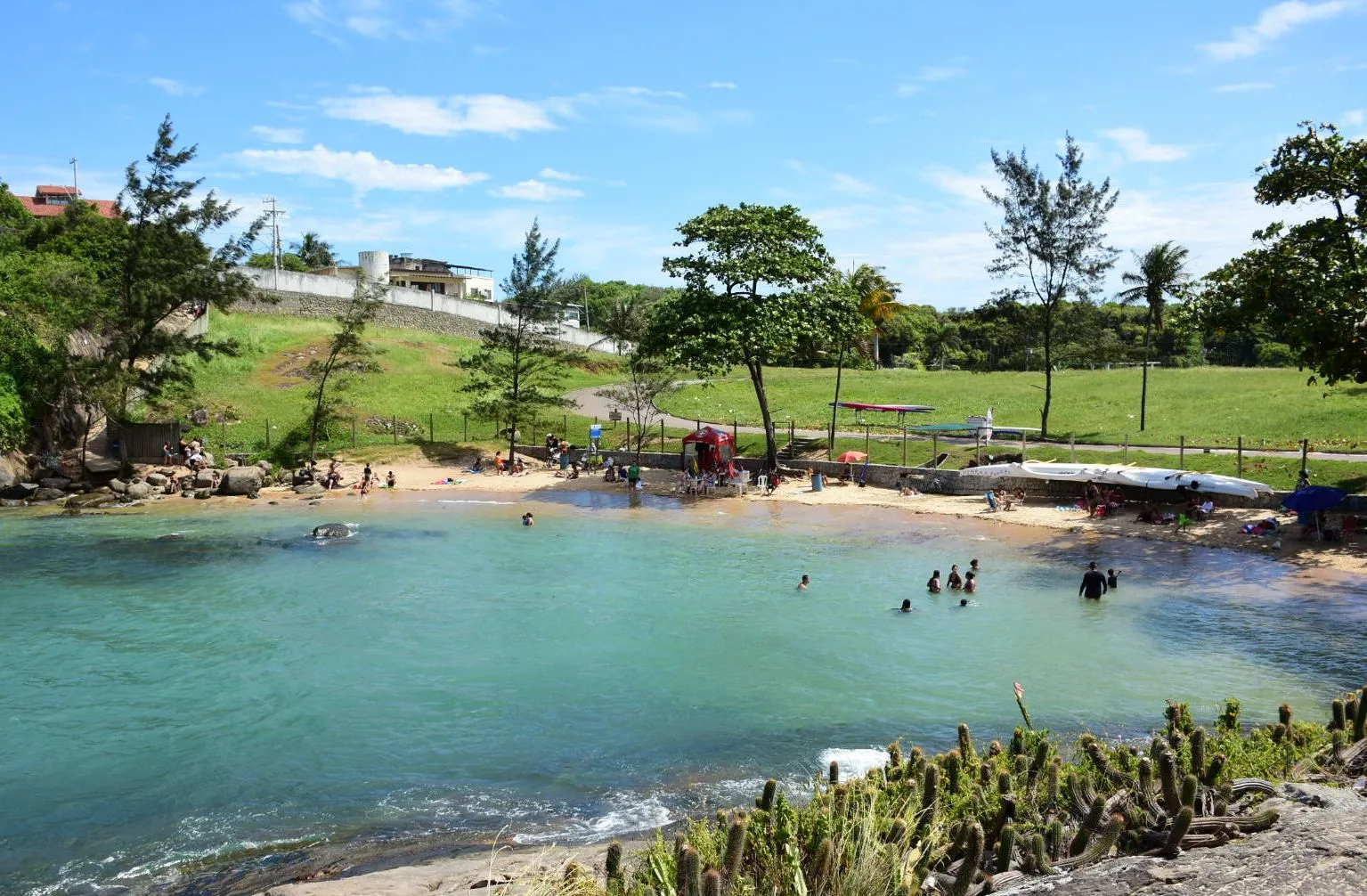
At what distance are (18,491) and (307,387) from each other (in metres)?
16.9

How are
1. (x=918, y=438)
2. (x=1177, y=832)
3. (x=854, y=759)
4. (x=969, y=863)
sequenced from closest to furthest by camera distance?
1. (x=969, y=863)
2. (x=1177, y=832)
3. (x=854, y=759)
4. (x=918, y=438)

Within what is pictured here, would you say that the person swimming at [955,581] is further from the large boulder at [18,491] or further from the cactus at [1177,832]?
the large boulder at [18,491]

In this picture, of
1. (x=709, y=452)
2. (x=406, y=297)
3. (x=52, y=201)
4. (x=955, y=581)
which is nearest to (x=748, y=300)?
(x=709, y=452)

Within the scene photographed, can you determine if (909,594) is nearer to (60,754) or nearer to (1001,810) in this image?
(1001,810)

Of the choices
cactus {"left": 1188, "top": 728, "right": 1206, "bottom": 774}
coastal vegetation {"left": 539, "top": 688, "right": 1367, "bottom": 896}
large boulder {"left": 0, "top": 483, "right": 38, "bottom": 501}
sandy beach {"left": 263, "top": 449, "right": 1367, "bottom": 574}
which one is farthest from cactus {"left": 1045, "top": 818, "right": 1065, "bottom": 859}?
large boulder {"left": 0, "top": 483, "right": 38, "bottom": 501}

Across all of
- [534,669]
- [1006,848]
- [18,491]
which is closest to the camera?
[1006,848]

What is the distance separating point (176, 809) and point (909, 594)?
17228 millimetres

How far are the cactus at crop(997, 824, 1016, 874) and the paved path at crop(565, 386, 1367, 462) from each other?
30943 millimetres

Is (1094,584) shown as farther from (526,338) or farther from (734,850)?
(526,338)

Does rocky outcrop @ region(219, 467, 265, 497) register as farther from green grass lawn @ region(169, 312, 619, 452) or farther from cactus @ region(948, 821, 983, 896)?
cactus @ region(948, 821, 983, 896)

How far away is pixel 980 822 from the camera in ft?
34.0

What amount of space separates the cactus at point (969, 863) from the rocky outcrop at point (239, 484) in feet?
124

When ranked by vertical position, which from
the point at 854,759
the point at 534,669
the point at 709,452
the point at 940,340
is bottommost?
the point at 534,669

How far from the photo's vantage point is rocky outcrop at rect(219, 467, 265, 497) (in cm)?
4075
